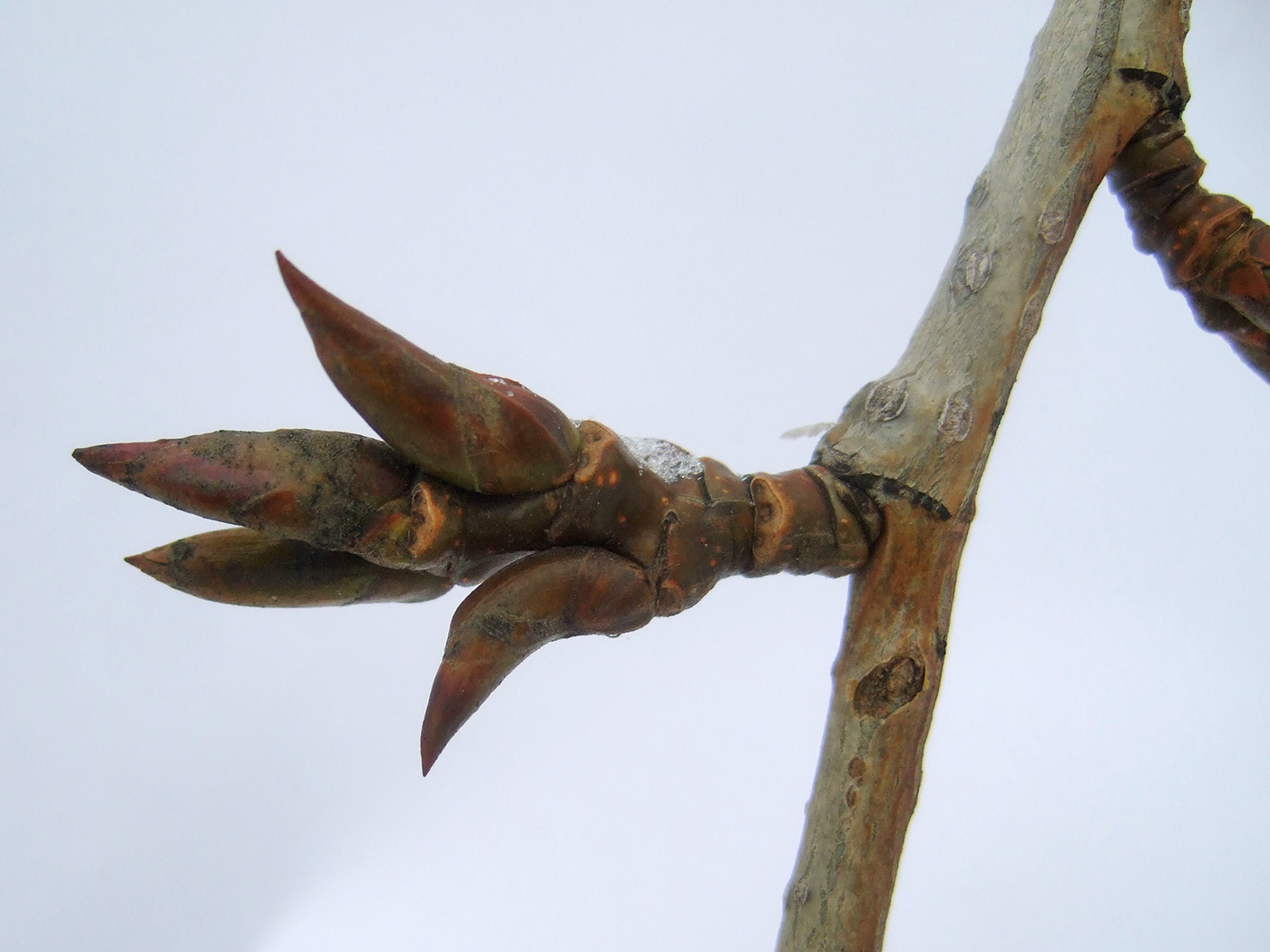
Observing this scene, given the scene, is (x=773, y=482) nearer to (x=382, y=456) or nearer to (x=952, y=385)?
(x=952, y=385)

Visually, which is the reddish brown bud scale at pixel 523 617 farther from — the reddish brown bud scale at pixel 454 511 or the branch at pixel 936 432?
the branch at pixel 936 432

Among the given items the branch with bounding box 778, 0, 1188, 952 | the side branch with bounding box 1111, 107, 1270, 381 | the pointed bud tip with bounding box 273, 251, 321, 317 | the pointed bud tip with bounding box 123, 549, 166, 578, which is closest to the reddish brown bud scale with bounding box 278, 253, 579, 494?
the pointed bud tip with bounding box 273, 251, 321, 317

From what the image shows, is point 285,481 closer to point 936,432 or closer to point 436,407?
point 436,407

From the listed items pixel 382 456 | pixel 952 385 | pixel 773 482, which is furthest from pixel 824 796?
pixel 382 456

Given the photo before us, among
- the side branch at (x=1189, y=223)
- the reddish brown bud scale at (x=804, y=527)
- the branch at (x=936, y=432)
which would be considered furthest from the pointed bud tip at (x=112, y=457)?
the side branch at (x=1189, y=223)

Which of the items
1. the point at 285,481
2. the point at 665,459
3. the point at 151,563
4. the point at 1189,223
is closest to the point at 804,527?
the point at 665,459

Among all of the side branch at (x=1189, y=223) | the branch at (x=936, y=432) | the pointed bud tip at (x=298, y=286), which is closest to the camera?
the pointed bud tip at (x=298, y=286)
